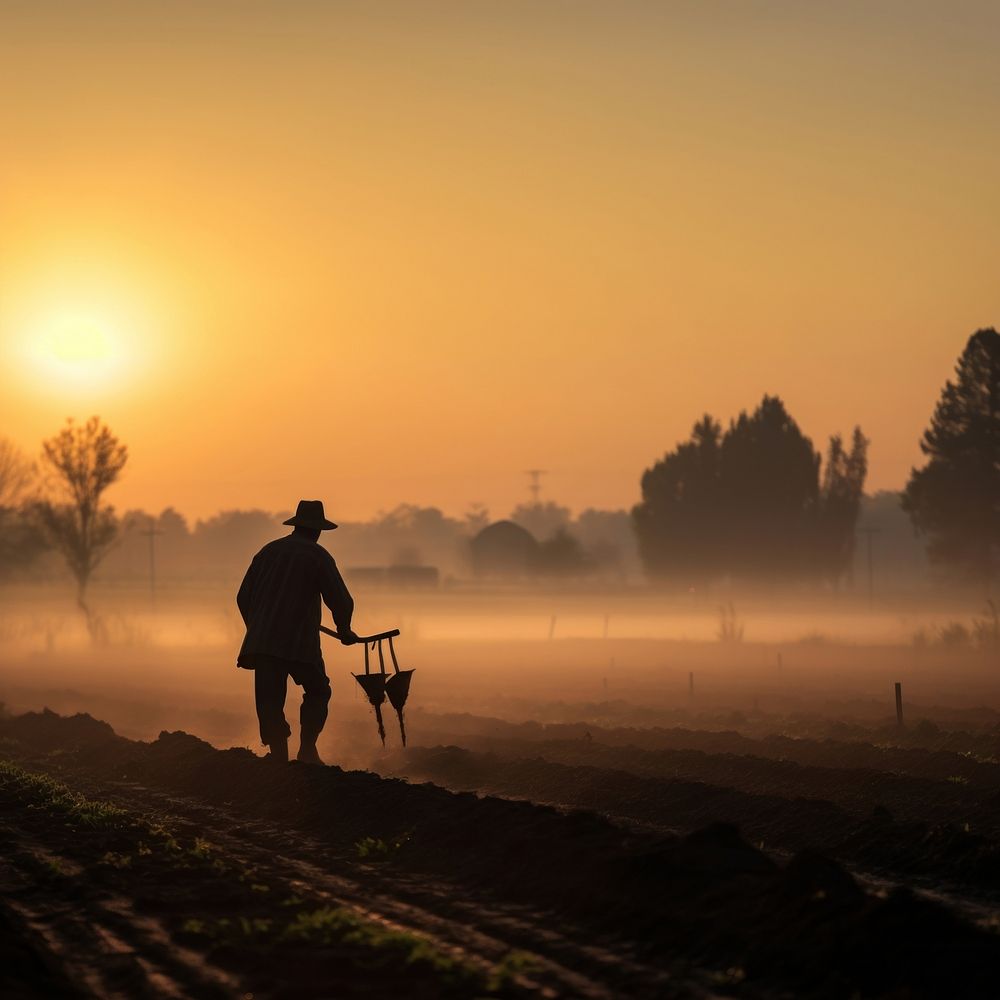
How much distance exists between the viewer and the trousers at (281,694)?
50.7 feet

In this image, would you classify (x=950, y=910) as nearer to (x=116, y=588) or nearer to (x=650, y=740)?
(x=650, y=740)

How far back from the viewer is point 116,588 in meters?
114

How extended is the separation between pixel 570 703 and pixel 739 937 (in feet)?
104

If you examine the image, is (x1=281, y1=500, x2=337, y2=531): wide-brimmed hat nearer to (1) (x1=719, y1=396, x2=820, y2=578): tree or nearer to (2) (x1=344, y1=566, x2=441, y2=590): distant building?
(1) (x1=719, y1=396, x2=820, y2=578): tree

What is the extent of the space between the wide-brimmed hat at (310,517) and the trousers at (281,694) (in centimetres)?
136

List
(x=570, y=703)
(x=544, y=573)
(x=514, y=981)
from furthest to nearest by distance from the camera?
(x=544, y=573), (x=570, y=703), (x=514, y=981)

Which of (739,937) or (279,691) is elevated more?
(279,691)

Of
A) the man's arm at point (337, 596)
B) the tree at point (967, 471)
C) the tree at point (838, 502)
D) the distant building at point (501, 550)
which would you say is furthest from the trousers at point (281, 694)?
the distant building at point (501, 550)

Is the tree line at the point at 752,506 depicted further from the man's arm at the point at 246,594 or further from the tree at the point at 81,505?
the man's arm at the point at 246,594

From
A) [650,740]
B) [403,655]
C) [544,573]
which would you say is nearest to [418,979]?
[650,740]

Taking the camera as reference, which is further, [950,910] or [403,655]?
[403,655]

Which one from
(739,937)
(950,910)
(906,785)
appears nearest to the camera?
(739,937)

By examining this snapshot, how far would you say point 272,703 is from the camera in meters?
15.5

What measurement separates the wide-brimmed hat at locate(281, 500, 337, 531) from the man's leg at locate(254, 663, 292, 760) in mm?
1420
